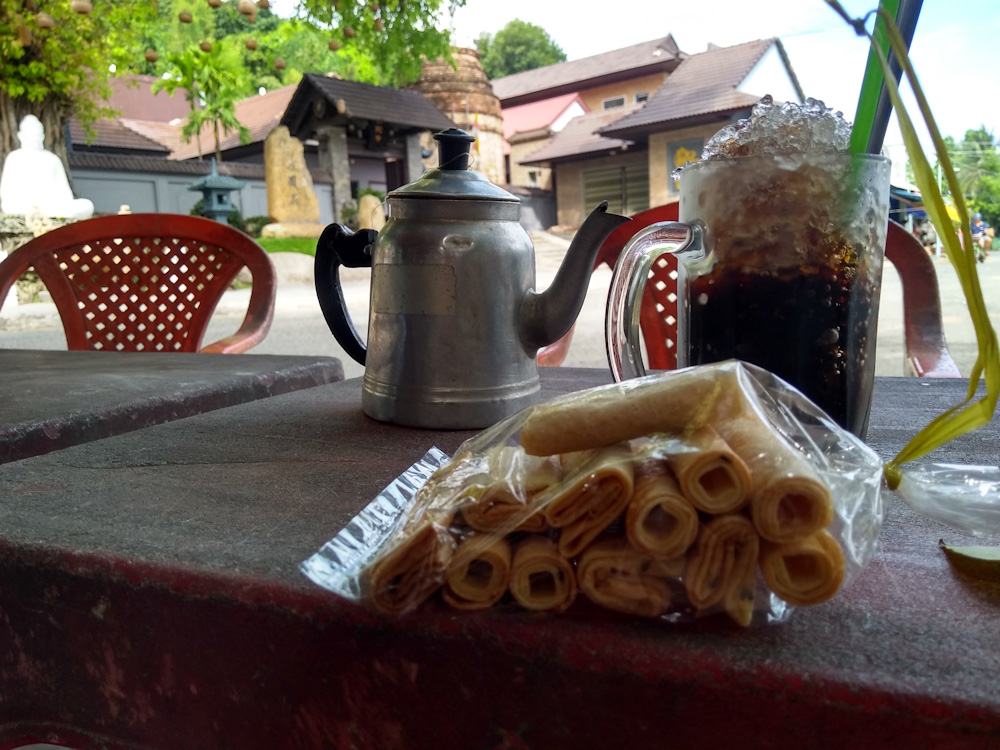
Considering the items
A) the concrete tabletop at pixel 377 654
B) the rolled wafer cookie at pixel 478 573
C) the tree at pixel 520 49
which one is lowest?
the concrete tabletop at pixel 377 654

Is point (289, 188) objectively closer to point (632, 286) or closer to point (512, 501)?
point (632, 286)

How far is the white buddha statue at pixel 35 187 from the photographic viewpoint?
8.52 meters

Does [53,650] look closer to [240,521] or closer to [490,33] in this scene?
[240,521]

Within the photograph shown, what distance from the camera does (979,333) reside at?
1.19 feet

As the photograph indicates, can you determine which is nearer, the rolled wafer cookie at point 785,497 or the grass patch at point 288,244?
the rolled wafer cookie at point 785,497

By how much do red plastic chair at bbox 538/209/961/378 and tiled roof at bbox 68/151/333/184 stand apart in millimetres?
11544

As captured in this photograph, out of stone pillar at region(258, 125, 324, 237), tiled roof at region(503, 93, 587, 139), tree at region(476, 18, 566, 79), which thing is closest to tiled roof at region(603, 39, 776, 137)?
tiled roof at region(503, 93, 587, 139)

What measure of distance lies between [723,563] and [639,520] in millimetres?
40

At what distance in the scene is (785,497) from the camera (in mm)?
316

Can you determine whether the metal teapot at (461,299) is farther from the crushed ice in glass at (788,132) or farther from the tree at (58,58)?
the tree at (58,58)

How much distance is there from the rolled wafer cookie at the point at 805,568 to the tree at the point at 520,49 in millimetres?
25513

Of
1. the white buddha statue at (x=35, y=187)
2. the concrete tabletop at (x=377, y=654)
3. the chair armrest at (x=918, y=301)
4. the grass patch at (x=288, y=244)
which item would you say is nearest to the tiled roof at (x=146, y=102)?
the grass patch at (x=288, y=244)

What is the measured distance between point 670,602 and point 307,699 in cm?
19

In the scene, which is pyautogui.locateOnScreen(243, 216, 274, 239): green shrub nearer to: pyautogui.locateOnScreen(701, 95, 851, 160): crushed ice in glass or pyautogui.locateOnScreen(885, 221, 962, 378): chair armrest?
pyautogui.locateOnScreen(885, 221, 962, 378): chair armrest
